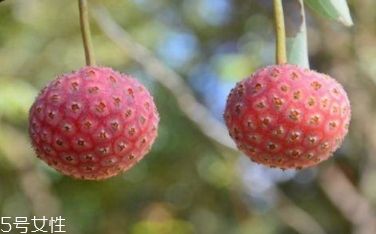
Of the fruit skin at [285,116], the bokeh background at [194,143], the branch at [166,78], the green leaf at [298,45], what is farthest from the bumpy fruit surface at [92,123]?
the bokeh background at [194,143]

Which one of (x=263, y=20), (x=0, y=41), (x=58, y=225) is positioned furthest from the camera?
(x=263, y=20)

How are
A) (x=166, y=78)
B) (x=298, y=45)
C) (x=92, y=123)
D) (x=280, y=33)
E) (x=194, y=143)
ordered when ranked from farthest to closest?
1. (x=194, y=143)
2. (x=166, y=78)
3. (x=298, y=45)
4. (x=280, y=33)
5. (x=92, y=123)

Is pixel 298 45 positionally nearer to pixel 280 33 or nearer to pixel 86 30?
pixel 280 33

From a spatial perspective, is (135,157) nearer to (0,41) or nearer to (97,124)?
(97,124)

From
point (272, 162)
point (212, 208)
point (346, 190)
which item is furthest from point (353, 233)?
point (272, 162)

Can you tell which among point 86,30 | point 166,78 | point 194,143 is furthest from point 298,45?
point 194,143

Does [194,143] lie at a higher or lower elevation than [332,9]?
higher

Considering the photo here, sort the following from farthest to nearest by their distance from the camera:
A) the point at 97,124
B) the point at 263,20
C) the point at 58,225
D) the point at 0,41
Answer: the point at 263,20
the point at 58,225
the point at 0,41
the point at 97,124
